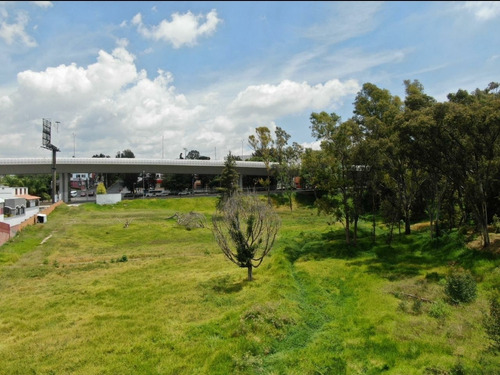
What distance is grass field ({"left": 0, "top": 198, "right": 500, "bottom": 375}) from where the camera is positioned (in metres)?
10.6

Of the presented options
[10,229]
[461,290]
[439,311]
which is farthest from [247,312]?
[10,229]

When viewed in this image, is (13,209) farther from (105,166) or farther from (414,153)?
(414,153)

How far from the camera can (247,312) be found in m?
13.2

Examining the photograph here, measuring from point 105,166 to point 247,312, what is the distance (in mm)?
61371

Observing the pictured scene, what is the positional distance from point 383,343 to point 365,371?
64.5 inches

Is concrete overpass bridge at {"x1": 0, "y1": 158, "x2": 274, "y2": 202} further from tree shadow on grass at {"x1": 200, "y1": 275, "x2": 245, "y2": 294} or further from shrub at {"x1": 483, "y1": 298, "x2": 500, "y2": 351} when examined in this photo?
shrub at {"x1": 483, "y1": 298, "x2": 500, "y2": 351}

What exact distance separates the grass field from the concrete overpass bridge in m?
38.6

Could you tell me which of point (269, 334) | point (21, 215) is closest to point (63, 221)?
point (21, 215)

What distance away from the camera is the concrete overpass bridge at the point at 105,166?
200ft

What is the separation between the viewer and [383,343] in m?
Result: 11.2

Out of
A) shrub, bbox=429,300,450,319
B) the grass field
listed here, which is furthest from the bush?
shrub, bbox=429,300,450,319

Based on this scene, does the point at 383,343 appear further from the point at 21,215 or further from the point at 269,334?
the point at 21,215

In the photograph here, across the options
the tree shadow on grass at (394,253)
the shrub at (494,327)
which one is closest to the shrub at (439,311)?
the shrub at (494,327)

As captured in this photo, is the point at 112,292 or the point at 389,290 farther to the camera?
the point at 112,292
